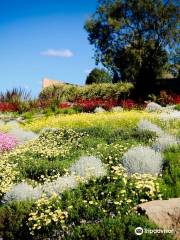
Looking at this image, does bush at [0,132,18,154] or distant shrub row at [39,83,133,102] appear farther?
distant shrub row at [39,83,133,102]

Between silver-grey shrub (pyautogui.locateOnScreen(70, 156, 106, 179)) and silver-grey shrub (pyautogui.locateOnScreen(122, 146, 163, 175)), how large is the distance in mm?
438

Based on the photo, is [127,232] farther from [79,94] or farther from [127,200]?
[79,94]

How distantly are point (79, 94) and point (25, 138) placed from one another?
25729mm

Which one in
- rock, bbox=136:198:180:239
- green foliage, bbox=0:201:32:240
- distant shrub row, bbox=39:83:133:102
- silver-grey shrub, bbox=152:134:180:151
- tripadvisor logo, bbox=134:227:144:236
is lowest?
green foliage, bbox=0:201:32:240

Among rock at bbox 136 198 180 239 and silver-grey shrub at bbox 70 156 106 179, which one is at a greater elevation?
silver-grey shrub at bbox 70 156 106 179

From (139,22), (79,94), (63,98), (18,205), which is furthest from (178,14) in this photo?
(18,205)

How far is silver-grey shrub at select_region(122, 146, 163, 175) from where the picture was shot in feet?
29.2

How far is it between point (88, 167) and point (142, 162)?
3.01ft

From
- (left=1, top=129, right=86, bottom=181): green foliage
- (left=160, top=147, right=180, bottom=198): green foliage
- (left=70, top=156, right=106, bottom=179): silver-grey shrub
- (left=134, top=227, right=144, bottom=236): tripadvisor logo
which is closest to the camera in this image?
(left=134, top=227, right=144, bottom=236): tripadvisor logo

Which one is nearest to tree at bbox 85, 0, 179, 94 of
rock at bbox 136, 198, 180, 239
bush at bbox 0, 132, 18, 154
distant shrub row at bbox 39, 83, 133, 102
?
distant shrub row at bbox 39, 83, 133, 102

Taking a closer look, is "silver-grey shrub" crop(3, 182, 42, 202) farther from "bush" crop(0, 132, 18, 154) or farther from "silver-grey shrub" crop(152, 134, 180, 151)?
"bush" crop(0, 132, 18, 154)

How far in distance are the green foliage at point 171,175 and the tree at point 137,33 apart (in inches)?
1238

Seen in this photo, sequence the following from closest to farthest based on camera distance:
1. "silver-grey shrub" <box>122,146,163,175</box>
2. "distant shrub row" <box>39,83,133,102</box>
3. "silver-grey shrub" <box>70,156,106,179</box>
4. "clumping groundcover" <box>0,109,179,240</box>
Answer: "clumping groundcover" <box>0,109,179,240</box>, "silver-grey shrub" <box>70,156,106,179</box>, "silver-grey shrub" <box>122,146,163,175</box>, "distant shrub row" <box>39,83,133,102</box>

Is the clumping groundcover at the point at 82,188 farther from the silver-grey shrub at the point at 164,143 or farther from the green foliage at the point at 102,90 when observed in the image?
the green foliage at the point at 102,90
